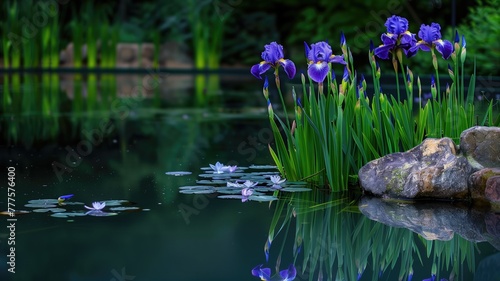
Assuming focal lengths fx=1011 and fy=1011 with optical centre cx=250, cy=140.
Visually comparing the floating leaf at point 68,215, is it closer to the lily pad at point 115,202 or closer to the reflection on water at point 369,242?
the lily pad at point 115,202

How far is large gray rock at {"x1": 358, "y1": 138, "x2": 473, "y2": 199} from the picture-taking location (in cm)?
545

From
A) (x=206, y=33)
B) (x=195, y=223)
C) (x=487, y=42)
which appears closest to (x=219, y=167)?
(x=195, y=223)

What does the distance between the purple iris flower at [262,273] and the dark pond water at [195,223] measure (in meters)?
0.04

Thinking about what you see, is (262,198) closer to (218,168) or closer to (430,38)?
(218,168)

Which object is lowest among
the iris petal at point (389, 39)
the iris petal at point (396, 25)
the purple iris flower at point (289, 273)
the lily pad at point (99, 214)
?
the purple iris flower at point (289, 273)

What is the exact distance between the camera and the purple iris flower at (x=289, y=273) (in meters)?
3.72

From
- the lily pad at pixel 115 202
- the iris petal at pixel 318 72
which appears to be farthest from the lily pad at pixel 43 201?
the iris petal at pixel 318 72

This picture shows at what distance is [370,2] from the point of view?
17.9 metres

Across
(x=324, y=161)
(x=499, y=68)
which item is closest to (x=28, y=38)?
(x=499, y=68)

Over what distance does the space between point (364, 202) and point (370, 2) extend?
42.1 feet

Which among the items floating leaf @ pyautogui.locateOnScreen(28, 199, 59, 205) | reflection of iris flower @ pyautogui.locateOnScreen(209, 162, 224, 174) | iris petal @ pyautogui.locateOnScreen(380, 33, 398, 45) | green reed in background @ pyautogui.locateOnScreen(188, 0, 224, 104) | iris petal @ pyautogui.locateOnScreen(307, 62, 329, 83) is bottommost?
floating leaf @ pyautogui.locateOnScreen(28, 199, 59, 205)

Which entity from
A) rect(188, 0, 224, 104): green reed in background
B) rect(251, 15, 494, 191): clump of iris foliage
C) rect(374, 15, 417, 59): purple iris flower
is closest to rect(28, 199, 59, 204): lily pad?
rect(251, 15, 494, 191): clump of iris foliage

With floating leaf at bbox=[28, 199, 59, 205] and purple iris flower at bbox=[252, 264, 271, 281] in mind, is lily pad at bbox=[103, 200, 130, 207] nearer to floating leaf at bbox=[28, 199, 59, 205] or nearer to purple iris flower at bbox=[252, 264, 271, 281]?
floating leaf at bbox=[28, 199, 59, 205]

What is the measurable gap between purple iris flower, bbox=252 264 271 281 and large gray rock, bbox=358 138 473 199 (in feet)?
5.91
